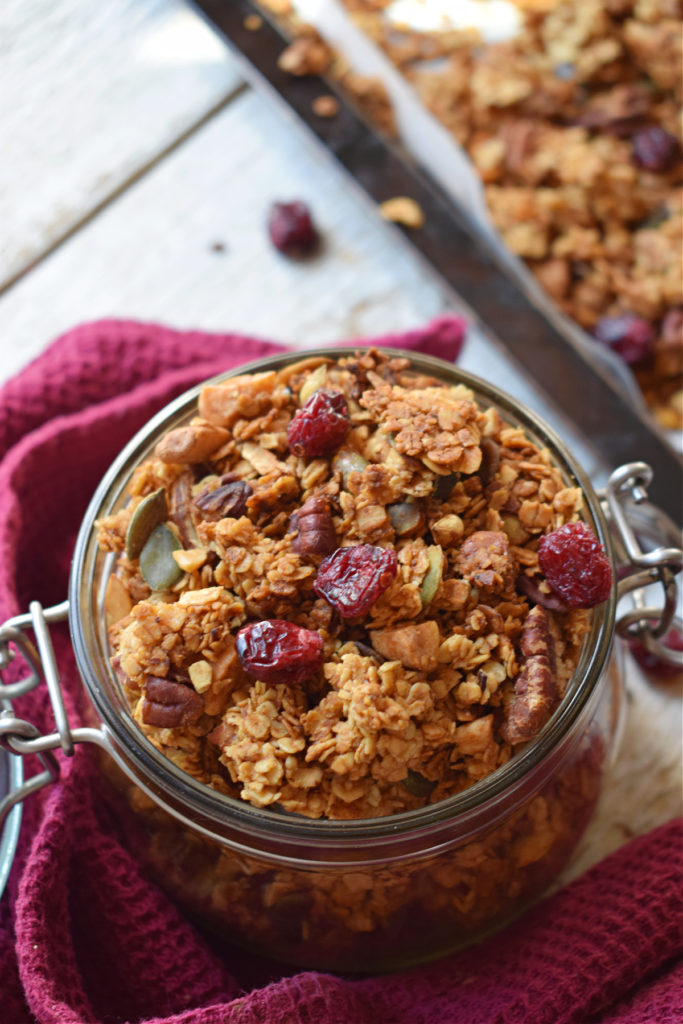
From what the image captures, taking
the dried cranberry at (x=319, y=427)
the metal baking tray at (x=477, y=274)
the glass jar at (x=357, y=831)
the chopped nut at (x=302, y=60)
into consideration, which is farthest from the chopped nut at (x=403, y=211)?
the dried cranberry at (x=319, y=427)

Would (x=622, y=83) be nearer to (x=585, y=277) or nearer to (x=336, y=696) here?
(x=585, y=277)

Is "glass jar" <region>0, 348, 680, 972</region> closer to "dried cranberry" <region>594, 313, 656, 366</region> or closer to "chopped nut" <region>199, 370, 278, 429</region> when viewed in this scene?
"chopped nut" <region>199, 370, 278, 429</region>

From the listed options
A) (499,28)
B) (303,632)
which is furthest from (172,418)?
(499,28)

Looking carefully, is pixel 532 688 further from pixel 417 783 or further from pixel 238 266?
pixel 238 266

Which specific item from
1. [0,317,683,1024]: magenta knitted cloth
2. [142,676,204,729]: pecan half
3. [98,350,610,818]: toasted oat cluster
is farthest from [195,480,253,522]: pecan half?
[0,317,683,1024]: magenta knitted cloth

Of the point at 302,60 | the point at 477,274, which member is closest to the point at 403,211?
the point at 477,274

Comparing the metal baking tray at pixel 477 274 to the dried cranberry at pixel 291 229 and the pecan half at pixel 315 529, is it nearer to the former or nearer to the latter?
the dried cranberry at pixel 291 229
